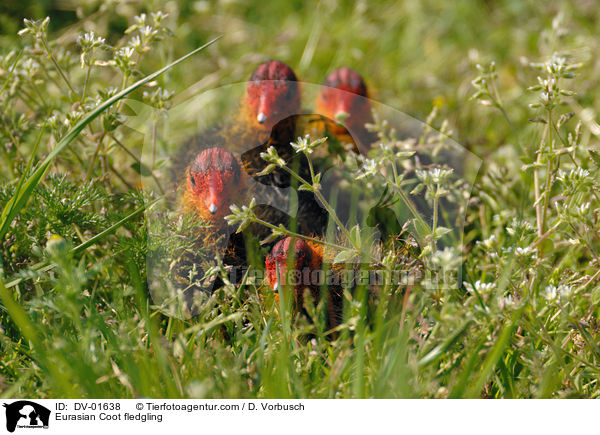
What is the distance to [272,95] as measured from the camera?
5.59 ft

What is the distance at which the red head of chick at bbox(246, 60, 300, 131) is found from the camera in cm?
170

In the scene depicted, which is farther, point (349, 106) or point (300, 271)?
point (349, 106)

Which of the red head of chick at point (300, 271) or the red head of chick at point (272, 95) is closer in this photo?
the red head of chick at point (300, 271)

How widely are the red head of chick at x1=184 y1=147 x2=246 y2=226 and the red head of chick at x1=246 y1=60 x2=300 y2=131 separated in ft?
0.70

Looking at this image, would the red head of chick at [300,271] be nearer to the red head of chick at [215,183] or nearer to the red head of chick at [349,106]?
the red head of chick at [215,183]
